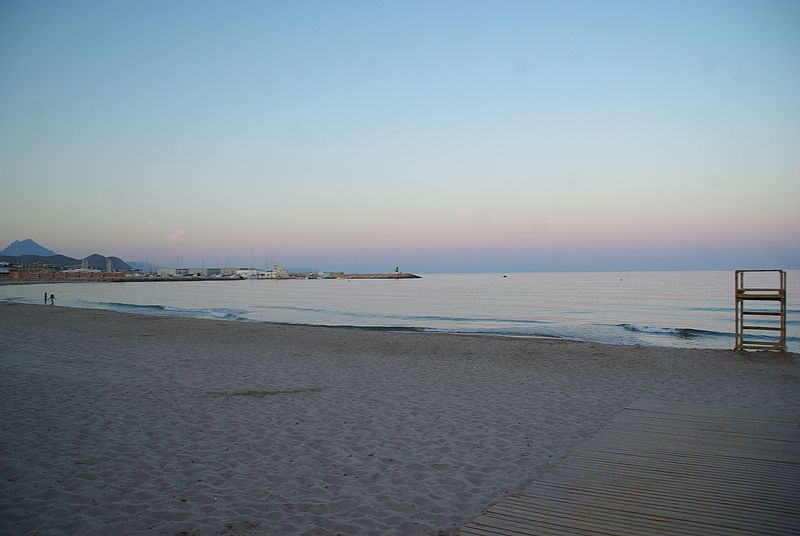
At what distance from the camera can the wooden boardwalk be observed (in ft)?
13.9

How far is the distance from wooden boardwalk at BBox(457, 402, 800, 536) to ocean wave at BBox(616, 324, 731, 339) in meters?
17.4

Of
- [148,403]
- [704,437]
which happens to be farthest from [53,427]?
[704,437]

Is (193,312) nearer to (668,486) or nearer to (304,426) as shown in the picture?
(304,426)

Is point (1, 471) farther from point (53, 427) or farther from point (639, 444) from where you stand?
point (639, 444)

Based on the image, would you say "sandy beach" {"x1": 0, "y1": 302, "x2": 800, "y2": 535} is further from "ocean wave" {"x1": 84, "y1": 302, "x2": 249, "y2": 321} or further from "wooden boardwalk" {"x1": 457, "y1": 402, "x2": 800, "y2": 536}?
"ocean wave" {"x1": 84, "y1": 302, "x2": 249, "y2": 321}

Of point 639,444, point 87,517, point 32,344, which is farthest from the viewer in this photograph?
point 32,344

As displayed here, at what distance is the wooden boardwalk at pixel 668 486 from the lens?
422cm

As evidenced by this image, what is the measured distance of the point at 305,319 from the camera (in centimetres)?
3272

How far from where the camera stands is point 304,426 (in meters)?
7.68

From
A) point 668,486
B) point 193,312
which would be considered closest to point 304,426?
point 668,486

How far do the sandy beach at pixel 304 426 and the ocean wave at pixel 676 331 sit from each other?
794 cm

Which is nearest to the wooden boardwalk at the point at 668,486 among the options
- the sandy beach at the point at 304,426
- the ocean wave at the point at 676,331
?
the sandy beach at the point at 304,426

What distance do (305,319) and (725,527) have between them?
2979 cm

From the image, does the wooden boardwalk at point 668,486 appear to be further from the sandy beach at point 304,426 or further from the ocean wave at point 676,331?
the ocean wave at point 676,331
